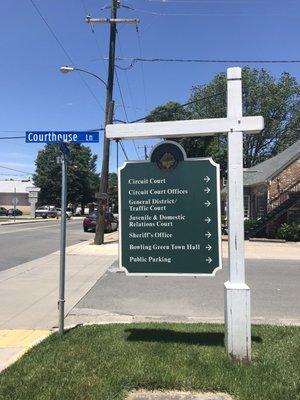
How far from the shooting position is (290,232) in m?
26.7

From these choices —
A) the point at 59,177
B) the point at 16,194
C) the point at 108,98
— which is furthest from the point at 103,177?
the point at 16,194

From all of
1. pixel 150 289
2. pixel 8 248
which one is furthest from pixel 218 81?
pixel 150 289

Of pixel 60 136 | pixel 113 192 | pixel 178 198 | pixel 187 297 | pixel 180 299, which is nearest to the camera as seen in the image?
pixel 178 198

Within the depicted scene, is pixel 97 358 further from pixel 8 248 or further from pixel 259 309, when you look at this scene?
pixel 8 248

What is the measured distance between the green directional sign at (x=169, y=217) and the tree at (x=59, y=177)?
250 feet

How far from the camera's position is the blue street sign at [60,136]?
678cm

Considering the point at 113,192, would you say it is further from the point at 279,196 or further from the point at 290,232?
the point at 290,232

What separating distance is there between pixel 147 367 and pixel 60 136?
3256mm

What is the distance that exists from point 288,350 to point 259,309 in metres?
3.18

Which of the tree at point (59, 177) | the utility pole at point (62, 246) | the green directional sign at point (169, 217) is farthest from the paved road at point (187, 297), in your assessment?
the tree at point (59, 177)

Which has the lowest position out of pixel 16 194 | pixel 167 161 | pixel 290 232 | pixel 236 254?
pixel 290 232

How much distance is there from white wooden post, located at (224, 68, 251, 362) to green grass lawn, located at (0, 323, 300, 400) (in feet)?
0.74

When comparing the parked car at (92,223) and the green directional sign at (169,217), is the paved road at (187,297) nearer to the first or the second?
the green directional sign at (169,217)

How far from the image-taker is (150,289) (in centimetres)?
1102
